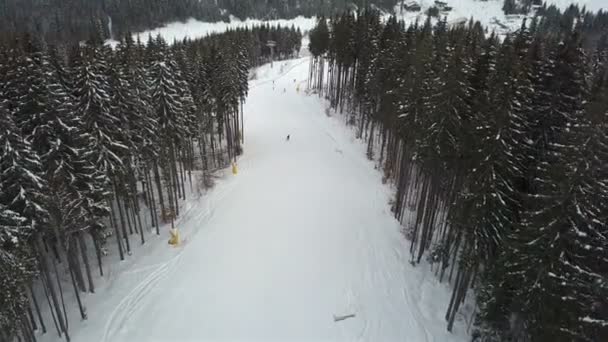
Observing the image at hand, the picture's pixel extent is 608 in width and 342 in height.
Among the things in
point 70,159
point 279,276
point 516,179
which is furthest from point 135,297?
point 516,179

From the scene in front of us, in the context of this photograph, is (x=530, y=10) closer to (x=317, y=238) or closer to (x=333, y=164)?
(x=333, y=164)

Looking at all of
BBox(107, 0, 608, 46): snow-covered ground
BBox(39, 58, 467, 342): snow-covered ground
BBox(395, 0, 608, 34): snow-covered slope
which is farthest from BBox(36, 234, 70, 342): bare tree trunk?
BBox(395, 0, 608, 34): snow-covered slope

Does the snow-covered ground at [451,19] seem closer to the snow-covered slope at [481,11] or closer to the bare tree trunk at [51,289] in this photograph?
the snow-covered slope at [481,11]

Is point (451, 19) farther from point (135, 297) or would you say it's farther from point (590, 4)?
point (135, 297)

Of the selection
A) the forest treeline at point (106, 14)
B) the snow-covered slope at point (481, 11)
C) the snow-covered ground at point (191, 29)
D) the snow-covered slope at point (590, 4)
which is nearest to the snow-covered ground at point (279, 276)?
the forest treeline at point (106, 14)

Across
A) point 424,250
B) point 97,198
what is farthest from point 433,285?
point 97,198
